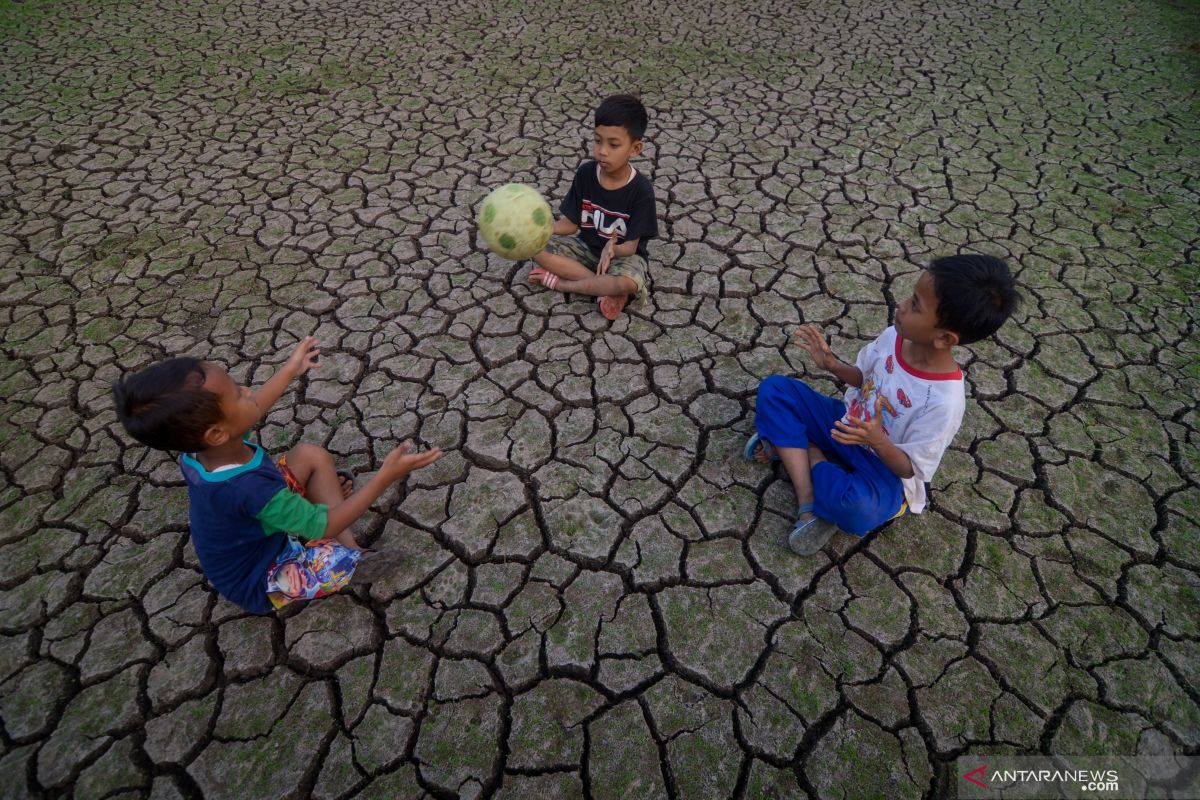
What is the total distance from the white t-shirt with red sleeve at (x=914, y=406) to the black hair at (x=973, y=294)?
0.68ft

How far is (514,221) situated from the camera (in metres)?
2.88

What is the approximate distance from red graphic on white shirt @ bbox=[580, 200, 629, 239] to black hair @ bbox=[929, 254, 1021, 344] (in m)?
1.69

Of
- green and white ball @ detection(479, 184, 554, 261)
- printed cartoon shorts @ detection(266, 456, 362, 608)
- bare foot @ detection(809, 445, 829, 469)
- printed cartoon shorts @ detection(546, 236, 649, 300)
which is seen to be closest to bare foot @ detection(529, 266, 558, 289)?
printed cartoon shorts @ detection(546, 236, 649, 300)

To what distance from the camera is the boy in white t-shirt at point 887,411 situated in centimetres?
206

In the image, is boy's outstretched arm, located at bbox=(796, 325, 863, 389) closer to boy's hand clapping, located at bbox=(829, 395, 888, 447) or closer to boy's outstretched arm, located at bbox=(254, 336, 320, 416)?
boy's hand clapping, located at bbox=(829, 395, 888, 447)

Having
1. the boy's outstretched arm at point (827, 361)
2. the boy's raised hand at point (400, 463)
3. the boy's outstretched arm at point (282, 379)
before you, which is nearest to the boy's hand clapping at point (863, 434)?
the boy's outstretched arm at point (827, 361)

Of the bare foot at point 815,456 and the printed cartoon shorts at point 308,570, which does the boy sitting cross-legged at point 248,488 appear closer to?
the printed cartoon shorts at point 308,570

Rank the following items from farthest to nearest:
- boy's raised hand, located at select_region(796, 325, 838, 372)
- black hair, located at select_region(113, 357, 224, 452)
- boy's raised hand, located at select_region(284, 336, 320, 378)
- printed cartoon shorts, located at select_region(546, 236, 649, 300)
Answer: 1. printed cartoon shorts, located at select_region(546, 236, 649, 300)
2. boy's raised hand, located at select_region(796, 325, 838, 372)
3. boy's raised hand, located at select_region(284, 336, 320, 378)
4. black hair, located at select_region(113, 357, 224, 452)

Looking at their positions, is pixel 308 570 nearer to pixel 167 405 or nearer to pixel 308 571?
pixel 308 571

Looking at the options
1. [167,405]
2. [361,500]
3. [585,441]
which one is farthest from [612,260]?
[167,405]

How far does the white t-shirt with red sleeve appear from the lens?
7.10 ft

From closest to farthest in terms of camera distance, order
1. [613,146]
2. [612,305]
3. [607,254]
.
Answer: [613,146]
[607,254]
[612,305]

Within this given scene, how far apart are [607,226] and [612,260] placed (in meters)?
0.19

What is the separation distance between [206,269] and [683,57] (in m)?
5.00
